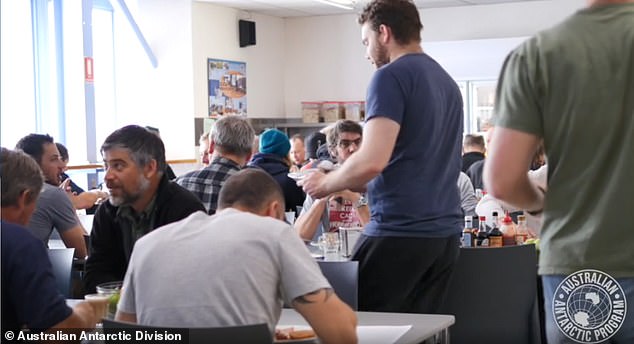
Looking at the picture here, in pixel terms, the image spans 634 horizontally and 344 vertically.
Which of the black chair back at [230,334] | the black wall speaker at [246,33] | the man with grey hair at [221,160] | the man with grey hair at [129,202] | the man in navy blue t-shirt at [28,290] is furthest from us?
the black wall speaker at [246,33]

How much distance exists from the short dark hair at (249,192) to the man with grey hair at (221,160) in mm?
2222

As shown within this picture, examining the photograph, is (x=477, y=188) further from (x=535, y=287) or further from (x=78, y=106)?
(x=78, y=106)

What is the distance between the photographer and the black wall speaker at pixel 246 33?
12336mm

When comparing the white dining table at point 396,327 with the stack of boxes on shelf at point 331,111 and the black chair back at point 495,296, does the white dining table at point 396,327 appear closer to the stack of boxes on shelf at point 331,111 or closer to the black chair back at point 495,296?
the black chair back at point 495,296

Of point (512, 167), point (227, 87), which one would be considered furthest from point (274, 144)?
point (227, 87)

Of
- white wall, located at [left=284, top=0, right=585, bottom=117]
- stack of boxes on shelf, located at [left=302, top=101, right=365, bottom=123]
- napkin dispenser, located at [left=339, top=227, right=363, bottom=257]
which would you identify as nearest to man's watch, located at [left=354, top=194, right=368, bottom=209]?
napkin dispenser, located at [left=339, top=227, right=363, bottom=257]

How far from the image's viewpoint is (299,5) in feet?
40.1

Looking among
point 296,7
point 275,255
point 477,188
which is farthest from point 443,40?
point 275,255

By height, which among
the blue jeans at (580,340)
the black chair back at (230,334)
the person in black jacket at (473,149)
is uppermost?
the person in black jacket at (473,149)

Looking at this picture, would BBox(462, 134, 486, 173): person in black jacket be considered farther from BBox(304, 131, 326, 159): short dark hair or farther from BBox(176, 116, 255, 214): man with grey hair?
BBox(176, 116, 255, 214): man with grey hair

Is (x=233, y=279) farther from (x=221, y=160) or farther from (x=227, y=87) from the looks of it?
(x=227, y=87)

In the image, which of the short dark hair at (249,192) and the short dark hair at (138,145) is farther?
the short dark hair at (138,145)

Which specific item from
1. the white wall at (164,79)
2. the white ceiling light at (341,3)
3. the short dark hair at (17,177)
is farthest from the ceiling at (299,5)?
the short dark hair at (17,177)

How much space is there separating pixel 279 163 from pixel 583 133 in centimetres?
→ 467
